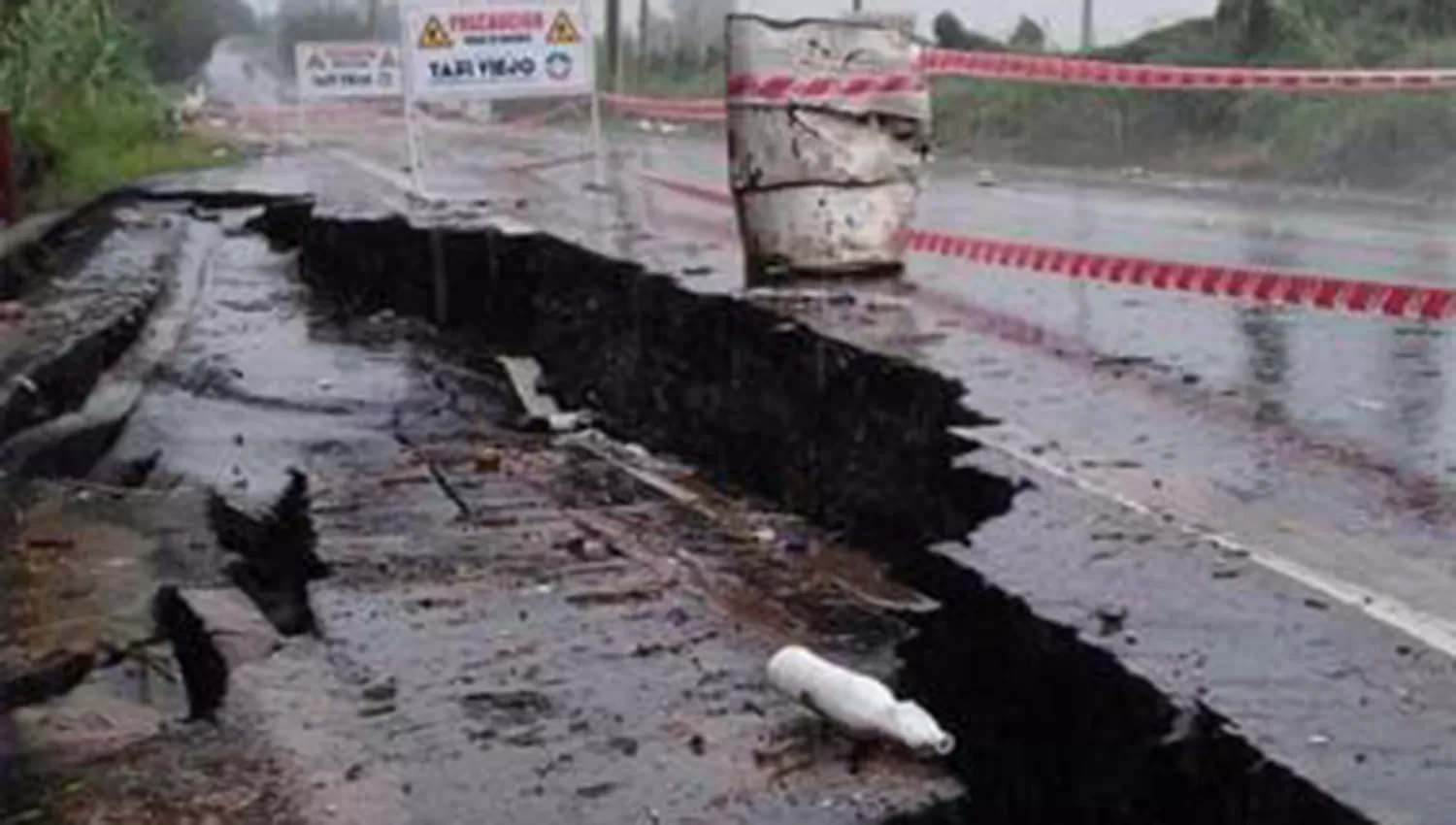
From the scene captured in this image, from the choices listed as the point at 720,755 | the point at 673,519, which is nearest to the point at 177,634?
the point at 720,755

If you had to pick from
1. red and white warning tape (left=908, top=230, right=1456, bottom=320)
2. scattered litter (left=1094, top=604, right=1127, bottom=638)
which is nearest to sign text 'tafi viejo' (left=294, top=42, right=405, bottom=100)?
red and white warning tape (left=908, top=230, right=1456, bottom=320)

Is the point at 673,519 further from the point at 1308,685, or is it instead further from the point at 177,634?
the point at 1308,685

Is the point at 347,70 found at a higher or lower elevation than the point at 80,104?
higher

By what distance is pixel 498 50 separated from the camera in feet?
Answer: 55.7

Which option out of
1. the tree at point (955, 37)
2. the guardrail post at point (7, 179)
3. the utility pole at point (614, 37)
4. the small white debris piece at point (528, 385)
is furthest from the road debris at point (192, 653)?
the utility pole at point (614, 37)

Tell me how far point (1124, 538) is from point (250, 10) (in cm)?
14142

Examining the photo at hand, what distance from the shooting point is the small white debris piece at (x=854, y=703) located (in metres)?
4.39

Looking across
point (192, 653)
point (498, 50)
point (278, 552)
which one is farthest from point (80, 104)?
point (192, 653)

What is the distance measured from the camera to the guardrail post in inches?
621

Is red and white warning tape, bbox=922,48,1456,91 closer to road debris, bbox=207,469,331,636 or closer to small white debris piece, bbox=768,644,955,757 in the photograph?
road debris, bbox=207,469,331,636

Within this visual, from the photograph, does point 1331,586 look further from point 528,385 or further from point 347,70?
point 347,70

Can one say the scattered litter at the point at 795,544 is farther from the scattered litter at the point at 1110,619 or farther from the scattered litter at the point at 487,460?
the scattered litter at the point at 1110,619

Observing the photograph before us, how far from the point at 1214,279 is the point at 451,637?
21.2 feet

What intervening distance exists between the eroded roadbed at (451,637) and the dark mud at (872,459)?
10.5 inches
